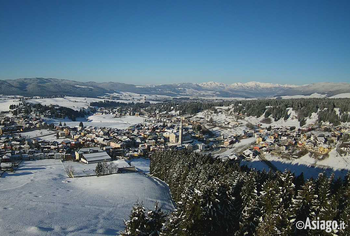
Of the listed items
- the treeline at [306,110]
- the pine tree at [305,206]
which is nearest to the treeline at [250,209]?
the pine tree at [305,206]

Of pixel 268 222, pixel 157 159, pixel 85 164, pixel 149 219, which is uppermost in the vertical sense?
pixel 149 219

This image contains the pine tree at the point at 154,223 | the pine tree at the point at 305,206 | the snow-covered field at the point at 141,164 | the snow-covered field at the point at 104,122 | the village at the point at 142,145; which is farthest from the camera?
the snow-covered field at the point at 104,122

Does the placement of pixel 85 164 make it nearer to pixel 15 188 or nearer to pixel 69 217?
pixel 15 188

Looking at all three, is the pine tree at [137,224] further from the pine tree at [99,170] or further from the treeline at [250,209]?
the pine tree at [99,170]

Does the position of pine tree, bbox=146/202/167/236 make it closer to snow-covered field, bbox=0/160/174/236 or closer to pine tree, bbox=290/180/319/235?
→ pine tree, bbox=290/180/319/235

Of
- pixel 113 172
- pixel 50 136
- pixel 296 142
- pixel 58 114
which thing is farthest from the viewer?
pixel 58 114

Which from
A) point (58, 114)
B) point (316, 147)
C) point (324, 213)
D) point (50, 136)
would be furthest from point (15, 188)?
point (58, 114)

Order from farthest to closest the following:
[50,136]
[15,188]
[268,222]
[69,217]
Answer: [50,136] < [15,188] < [69,217] < [268,222]

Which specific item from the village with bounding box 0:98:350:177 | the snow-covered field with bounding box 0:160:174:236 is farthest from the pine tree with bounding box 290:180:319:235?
the village with bounding box 0:98:350:177

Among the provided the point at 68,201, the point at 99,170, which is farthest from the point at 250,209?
the point at 99,170
